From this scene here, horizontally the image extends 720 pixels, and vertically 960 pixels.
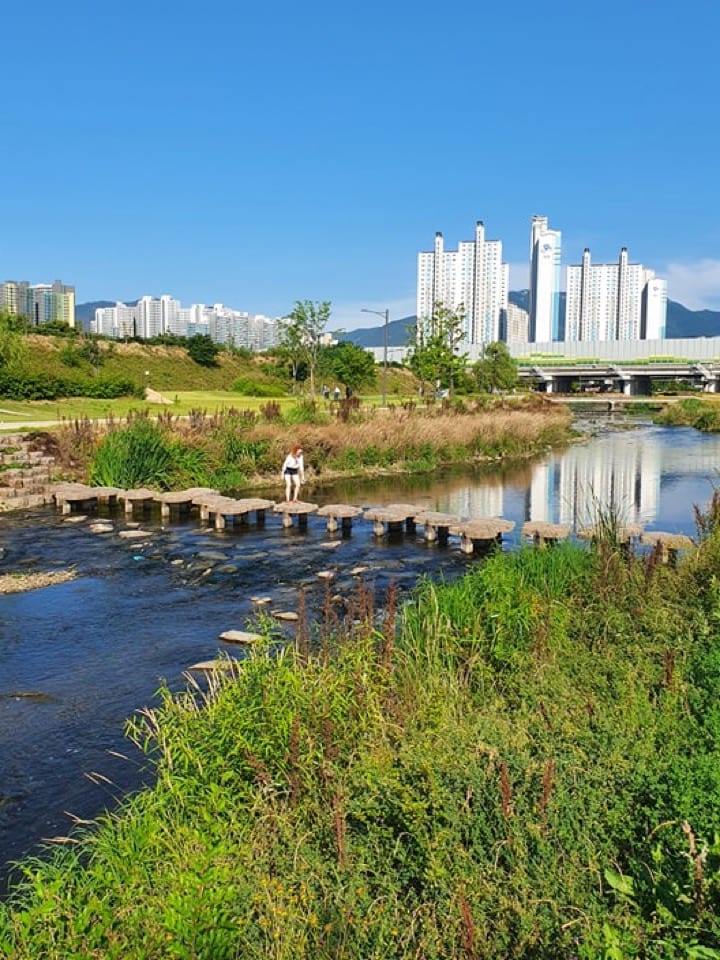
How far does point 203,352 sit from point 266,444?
168 feet

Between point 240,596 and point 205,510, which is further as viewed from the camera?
point 205,510

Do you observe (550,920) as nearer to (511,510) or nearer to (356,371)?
(511,510)

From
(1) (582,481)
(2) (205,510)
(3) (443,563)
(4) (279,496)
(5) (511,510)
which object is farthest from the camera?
(1) (582,481)

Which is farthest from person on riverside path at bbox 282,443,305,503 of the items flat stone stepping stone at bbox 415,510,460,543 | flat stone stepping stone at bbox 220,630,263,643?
flat stone stepping stone at bbox 220,630,263,643

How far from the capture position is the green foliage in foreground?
11.1 feet

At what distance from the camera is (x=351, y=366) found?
6316cm

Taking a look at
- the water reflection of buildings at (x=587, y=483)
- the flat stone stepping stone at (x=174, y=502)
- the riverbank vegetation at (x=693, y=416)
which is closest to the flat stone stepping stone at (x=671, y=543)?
the water reflection of buildings at (x=587, y=483)

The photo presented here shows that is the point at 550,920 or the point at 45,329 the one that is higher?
the point at 45,329

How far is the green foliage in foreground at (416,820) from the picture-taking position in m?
3.37

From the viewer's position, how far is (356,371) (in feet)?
208

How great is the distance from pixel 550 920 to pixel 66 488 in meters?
17.3

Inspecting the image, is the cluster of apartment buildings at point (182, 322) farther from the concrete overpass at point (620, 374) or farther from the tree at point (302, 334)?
the tree at point (302, 334)

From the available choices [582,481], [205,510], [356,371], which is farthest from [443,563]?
[356,371]

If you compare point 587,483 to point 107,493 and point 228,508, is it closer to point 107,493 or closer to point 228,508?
point 228,508
